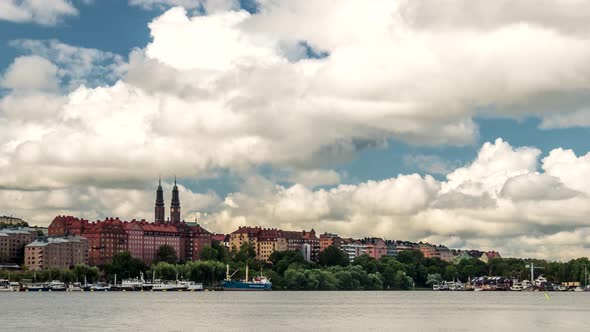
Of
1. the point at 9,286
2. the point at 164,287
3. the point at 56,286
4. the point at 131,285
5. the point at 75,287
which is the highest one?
the point at 9,286

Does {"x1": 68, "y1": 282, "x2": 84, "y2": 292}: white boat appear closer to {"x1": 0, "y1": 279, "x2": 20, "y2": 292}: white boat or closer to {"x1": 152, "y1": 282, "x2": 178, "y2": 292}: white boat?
{"x1": 0, "y1": 279, "x2": 20, "y2": 292}: white boat

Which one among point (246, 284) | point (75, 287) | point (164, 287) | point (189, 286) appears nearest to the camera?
point (164, 287)

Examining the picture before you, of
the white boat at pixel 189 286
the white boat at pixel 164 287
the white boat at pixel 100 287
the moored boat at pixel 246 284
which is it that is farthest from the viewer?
the moored boat at pixel 246 284

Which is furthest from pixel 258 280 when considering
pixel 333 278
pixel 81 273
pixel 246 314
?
pixel 246 314

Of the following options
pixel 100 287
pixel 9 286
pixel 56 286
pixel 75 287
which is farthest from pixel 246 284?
pixel 9 286

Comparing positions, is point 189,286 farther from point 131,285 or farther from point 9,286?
point 9,286

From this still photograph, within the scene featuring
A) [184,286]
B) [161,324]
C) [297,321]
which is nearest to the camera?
[161,324]

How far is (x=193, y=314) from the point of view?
8944cm

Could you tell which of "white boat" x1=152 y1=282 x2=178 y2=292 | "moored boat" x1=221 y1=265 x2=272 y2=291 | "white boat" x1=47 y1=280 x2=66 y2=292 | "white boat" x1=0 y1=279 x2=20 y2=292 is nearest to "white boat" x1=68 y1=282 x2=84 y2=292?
"white boat" x1=47 y1=280 x2=66 y2=292

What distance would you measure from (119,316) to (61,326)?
14.0 meters

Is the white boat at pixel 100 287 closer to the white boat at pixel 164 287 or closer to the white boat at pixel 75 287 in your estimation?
the white boat at pixel 75 287

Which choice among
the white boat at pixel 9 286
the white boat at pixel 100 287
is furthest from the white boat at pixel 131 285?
the white boat at pixel 9 286

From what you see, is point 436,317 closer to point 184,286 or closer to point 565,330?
point 565,330

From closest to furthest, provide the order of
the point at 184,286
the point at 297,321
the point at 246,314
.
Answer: the point at 297,321 < the point at 246,314 < the point at 184,286
